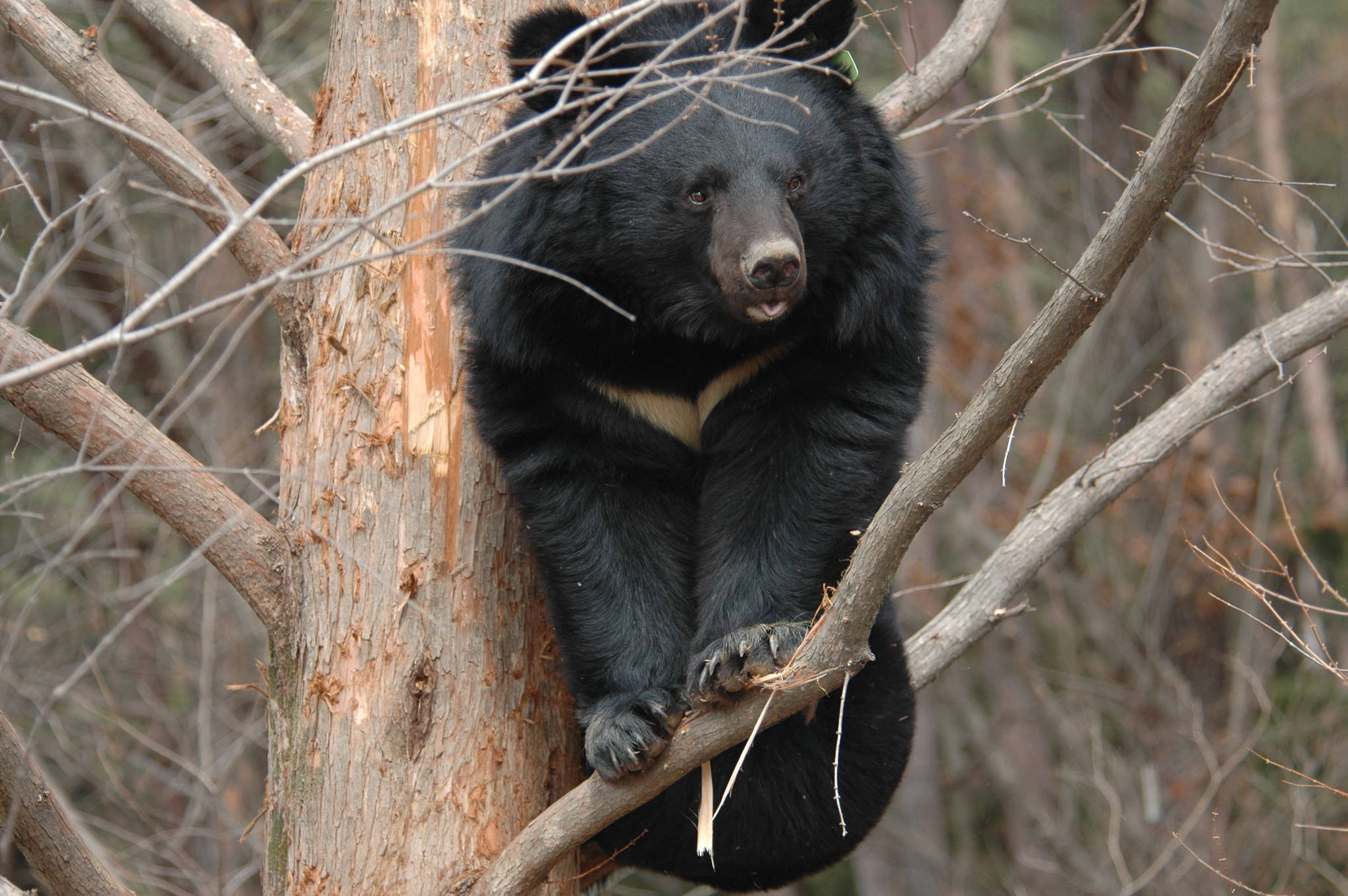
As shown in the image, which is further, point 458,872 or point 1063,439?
point 1063,439

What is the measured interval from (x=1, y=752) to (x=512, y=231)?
1732 millimetres

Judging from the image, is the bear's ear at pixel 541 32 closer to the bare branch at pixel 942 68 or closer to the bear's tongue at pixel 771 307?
the bear's tongue at pixel 771 307

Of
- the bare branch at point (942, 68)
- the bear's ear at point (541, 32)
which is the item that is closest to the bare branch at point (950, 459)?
the bear's ear at point (541, 32)

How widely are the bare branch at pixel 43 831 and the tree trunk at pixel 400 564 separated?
609 mm

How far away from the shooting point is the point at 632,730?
294 cm

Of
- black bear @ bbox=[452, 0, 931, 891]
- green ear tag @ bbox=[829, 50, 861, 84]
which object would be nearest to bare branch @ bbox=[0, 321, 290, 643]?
black bear @ bbox=[452, 0, 931, 891]

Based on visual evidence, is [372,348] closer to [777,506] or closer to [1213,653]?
[777,506]

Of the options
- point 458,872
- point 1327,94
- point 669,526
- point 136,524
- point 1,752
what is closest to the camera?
point 1,752

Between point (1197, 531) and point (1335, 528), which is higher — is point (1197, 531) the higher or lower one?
the higher one

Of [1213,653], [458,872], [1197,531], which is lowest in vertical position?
[1213,653]

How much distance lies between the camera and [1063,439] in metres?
9.19

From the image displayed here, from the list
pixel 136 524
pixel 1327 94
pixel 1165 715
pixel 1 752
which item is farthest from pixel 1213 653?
pixel 1 752

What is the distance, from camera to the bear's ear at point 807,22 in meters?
3.33

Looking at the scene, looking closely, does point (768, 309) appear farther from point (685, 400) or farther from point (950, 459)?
point (950, 459)
